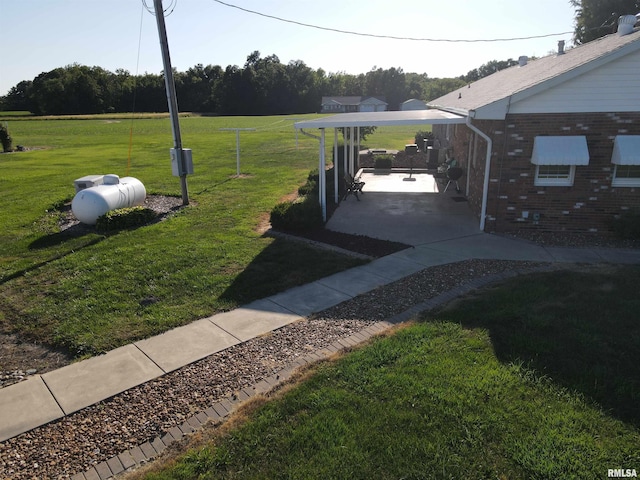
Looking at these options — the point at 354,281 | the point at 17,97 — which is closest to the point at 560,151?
the point at 354,281

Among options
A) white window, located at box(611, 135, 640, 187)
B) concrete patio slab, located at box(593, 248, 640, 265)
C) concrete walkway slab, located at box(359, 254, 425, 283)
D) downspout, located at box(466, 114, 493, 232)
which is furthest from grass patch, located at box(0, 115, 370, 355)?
white window, located at box(611, 135, 640, 187)

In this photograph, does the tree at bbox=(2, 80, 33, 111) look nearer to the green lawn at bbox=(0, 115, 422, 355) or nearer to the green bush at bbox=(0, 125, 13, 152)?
the green bush at bbox=(0, 125, 13, 152)

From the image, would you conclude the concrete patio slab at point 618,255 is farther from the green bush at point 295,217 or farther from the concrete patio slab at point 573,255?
the green bush at point 295,217

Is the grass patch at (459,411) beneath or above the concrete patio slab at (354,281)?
above

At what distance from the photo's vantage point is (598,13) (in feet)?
134

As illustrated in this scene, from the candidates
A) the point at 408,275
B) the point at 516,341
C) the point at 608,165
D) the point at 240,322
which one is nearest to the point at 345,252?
the point at 408,275

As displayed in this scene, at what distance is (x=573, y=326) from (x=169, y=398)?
4.98 m

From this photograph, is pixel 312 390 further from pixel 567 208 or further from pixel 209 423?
pixel 567 208

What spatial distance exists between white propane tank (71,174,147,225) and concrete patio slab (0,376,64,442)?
22.7 ft

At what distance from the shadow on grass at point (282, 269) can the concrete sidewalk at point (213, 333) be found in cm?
25

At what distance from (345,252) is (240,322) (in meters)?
3.55

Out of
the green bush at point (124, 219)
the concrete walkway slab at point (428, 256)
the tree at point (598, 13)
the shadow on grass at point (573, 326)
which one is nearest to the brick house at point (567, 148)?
the concrete walkway slab at point (428, 256)

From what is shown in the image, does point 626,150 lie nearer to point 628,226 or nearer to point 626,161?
point 626,161

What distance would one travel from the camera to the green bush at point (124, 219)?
11.0m
